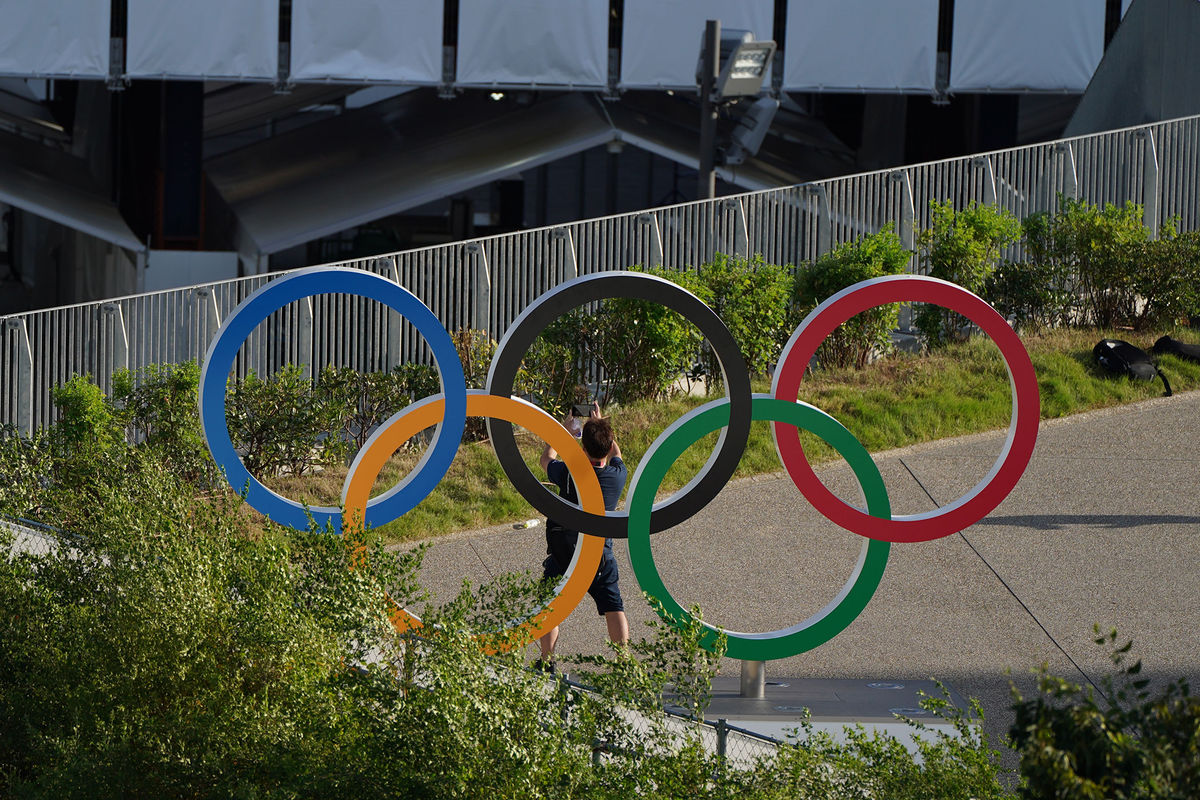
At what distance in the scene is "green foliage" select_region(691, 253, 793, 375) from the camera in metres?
11.9

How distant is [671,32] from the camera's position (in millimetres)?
19922

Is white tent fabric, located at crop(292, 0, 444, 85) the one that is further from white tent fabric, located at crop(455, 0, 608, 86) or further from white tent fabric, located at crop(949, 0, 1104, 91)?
white tent fabric, located at crop(949, 0, 1104, 91)

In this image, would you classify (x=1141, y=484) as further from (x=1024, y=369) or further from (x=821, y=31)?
(x=821, y=31)

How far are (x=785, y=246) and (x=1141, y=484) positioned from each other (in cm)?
475

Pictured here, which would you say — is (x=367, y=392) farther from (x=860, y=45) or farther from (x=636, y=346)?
(x=860, y=45)

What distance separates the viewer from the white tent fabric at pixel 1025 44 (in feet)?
66.4

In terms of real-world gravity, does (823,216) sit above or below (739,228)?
above

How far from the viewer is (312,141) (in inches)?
971

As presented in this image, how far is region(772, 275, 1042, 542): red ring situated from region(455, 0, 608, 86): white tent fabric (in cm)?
1357

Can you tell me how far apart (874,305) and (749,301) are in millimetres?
4758

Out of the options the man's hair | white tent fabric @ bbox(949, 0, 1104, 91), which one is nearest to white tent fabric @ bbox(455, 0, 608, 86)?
white tent fabric @ bbox(949, 0, 1104, 91)

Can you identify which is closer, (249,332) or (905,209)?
(249,332)

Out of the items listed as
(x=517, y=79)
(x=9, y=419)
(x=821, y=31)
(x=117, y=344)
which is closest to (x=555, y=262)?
(x=117, y=344)

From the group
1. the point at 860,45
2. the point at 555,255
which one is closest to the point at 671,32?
the point at 860,45
